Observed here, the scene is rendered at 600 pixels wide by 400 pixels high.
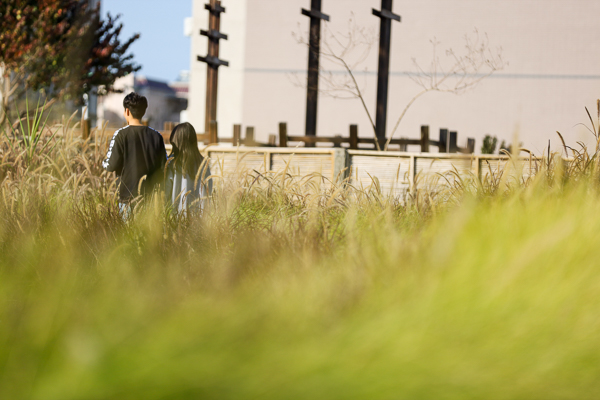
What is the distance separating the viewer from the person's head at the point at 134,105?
165 inches

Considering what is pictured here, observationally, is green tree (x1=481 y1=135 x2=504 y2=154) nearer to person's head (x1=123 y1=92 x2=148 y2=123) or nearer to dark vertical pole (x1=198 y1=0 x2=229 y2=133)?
dark vertical pole (x1=198 y1=0 x2=229 y2=133)

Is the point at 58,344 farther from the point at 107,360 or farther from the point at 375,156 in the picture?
the point at 375,156

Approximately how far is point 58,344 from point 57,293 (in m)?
0.36

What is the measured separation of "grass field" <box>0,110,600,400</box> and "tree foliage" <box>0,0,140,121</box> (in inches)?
482

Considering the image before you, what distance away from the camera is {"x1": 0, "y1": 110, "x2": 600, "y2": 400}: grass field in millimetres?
1534

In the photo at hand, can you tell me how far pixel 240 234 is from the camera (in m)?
2.82

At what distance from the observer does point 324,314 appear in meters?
1.83

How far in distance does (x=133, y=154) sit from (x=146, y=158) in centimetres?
9

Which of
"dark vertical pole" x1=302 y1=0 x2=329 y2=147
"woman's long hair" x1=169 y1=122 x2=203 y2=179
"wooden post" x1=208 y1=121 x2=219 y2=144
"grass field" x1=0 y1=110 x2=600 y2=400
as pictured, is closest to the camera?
"grass field" x1=0 y1=110 x2=600 y2=400

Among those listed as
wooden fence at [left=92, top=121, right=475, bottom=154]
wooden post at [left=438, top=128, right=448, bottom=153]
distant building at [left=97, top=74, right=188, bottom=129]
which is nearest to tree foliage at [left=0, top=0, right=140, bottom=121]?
wooden fence at [left=92, top=121, right=475, bottom=154]

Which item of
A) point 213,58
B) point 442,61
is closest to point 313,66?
point 213,58

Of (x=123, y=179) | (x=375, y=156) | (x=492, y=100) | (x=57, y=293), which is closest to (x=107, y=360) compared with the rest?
(x=57, y=293)

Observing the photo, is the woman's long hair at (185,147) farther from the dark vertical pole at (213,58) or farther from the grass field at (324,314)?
the dark vertical pole at (213,58)

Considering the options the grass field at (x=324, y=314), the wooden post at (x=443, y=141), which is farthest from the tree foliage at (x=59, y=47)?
the grass field at (x=324, y=314)
